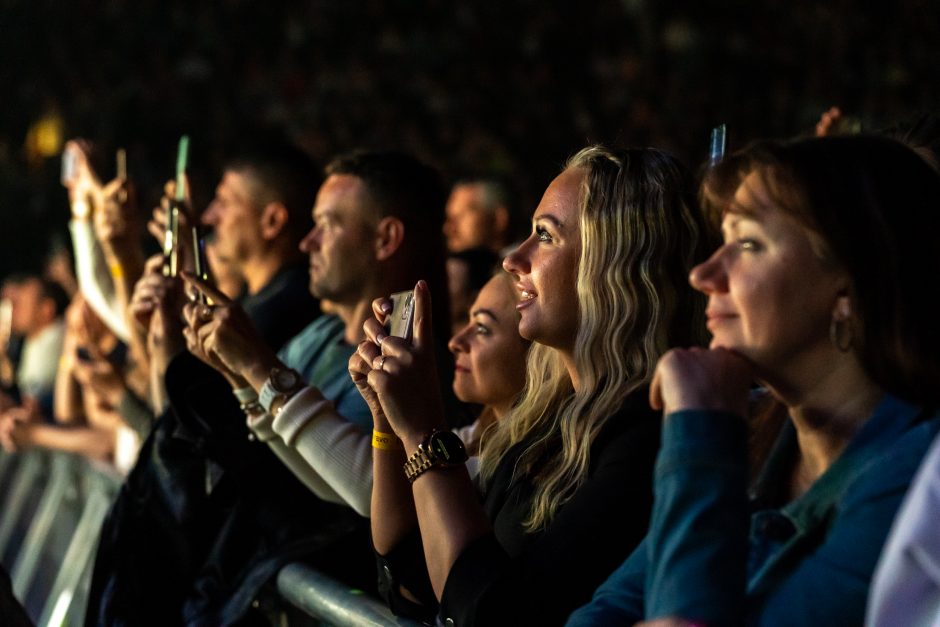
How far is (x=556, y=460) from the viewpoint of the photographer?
199 cm

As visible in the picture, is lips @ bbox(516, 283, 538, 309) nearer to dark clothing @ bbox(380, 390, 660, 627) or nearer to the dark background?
dark clothing @ bbox(380, 390, 660, 627)

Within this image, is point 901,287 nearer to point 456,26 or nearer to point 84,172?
point 84,172

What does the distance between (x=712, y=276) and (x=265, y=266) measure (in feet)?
7.99

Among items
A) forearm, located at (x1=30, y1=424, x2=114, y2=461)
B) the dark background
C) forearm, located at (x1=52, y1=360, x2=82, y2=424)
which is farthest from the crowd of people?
the dark background

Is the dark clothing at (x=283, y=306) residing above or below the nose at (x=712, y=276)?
below

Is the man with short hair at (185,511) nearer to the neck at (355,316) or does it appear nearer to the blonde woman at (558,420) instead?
the neck at (355,316)

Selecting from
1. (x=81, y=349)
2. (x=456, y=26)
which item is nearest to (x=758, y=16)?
(x=456, y=26)

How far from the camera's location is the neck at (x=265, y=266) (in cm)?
375

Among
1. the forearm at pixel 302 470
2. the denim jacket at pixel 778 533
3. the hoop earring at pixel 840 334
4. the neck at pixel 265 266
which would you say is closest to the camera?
the denim jacket at pixel 778 533

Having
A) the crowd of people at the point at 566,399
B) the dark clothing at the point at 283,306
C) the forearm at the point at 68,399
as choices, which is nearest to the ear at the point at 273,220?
the crowd of people at the point at 566,399

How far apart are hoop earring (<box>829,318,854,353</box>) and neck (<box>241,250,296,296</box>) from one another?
2.47 m

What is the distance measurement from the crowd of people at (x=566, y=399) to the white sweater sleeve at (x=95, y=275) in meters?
0.28

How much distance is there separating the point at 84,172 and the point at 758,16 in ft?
21.3

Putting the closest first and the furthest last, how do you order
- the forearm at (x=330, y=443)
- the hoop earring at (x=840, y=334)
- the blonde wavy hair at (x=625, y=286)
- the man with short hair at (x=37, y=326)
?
the hoop earring at (x=840, y=334) → the blonde wavy hair at (x=625, y=286) → the forearm at (x=330, y=443) → the man with short hair at (x=37, y=326)
